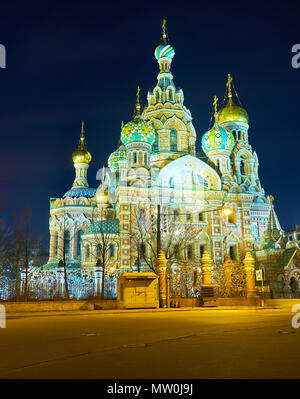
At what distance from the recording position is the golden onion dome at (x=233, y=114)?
50.9 metres

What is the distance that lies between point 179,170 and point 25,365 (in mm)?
36309

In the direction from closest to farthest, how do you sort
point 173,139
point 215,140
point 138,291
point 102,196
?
point 138,291 → point 215,140 → point 102,196 → point 173,139

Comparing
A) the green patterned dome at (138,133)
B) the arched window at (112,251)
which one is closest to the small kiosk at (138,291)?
the arched window at (112,251)

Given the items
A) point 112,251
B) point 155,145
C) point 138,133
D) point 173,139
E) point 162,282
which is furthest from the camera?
point 173,139

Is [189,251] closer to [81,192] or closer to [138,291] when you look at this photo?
[81,192]

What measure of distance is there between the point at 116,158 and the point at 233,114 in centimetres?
1552

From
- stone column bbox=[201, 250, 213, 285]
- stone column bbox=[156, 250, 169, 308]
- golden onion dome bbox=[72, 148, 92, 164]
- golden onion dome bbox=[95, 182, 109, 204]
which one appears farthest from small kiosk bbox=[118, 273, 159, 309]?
golden onion dome bbox=[72, 148, 92, 164]

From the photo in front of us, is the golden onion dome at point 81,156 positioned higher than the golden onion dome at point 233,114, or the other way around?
the golden onion dome at point 233,114

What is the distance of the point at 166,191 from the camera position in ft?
129

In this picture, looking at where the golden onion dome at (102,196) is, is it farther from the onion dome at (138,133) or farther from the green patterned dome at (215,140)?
the green patterned dome at (215,140)

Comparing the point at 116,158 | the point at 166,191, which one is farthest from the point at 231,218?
the point at 116,158

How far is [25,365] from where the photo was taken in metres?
5.20

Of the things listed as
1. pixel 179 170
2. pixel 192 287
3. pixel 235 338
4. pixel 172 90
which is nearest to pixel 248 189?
pixel 179 170

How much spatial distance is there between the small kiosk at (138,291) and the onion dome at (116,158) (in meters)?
28.6
